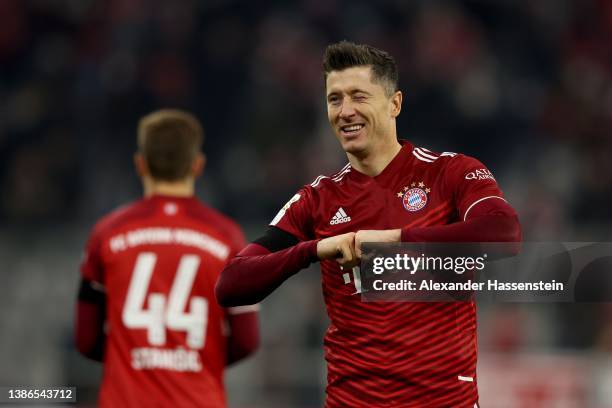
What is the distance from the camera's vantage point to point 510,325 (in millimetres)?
8742

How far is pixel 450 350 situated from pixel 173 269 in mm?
1792

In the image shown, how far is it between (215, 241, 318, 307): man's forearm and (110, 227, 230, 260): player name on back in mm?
1341

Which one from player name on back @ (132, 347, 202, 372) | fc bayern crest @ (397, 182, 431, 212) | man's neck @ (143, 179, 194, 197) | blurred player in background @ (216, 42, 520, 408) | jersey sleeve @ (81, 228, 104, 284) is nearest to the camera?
blurred player in background @ (216, 42, 520, 408)

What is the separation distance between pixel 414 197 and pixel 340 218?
278 mm

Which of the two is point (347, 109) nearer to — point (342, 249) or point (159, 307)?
point (342, 249)

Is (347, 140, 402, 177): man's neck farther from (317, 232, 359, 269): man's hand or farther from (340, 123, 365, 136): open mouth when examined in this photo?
(317, 232, 359, 269): man's hand

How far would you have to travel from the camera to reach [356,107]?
3.78 meters

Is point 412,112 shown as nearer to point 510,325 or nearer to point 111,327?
point 510,325

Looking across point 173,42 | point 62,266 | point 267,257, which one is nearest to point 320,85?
point 173,42

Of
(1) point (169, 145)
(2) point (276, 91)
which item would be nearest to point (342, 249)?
(1) point (169, 145)

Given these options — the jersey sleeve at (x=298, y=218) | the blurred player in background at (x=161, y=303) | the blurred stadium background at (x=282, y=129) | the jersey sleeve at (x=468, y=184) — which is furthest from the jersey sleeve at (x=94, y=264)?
the blurred stadium background at (x=282, y=129)

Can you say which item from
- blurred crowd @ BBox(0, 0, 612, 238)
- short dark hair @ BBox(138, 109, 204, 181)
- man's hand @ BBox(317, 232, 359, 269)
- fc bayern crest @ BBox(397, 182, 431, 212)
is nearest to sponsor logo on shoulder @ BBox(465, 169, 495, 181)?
fc bayern crest @ BBox(397, 182, 431, 212)

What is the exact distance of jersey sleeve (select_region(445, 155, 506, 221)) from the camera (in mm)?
3520

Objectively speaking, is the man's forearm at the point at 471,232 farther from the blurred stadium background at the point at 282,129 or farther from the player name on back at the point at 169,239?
the blurred stadium background at the point at 282,129
